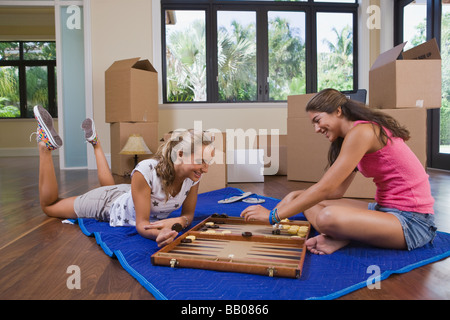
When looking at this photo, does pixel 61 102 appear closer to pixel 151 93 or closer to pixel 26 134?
pixel 151 93

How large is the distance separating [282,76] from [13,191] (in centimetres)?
329

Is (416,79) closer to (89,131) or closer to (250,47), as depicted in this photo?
(89,131)

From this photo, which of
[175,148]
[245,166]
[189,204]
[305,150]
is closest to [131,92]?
[245,166]

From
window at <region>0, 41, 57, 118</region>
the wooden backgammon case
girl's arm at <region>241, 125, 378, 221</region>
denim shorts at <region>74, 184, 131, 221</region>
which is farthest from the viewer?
window at <region>0, 41, 57, 118</region>

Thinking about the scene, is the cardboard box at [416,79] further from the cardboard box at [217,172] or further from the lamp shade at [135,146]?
the lamp shade at [135,146]

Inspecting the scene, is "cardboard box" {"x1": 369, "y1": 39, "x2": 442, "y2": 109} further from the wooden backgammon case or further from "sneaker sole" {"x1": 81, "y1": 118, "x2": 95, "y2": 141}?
"sneaker sole" {"x1": 81, "y1": 118, "x2": 95, "y2": 141}

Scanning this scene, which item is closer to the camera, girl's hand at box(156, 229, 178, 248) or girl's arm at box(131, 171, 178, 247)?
girl's hand at box(156, 229, 178, 248)

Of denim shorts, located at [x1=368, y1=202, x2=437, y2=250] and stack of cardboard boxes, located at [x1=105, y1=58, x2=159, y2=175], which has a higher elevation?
stack of cardboard boxes, located at [x1=105, y1=58, x2=159, y2=175]

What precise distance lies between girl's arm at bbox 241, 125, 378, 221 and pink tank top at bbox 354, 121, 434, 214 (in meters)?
0.08

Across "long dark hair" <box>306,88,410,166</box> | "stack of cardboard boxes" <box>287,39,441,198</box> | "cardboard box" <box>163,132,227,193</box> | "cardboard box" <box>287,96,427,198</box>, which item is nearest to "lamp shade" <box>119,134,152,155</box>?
"cardboard box" <box>163,132,227,193</box>

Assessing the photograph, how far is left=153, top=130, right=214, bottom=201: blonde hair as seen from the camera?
1.59m

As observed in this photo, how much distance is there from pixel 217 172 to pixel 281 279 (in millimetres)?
1851

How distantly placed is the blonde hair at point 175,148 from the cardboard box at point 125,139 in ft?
8.23

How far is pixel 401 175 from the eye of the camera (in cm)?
146
